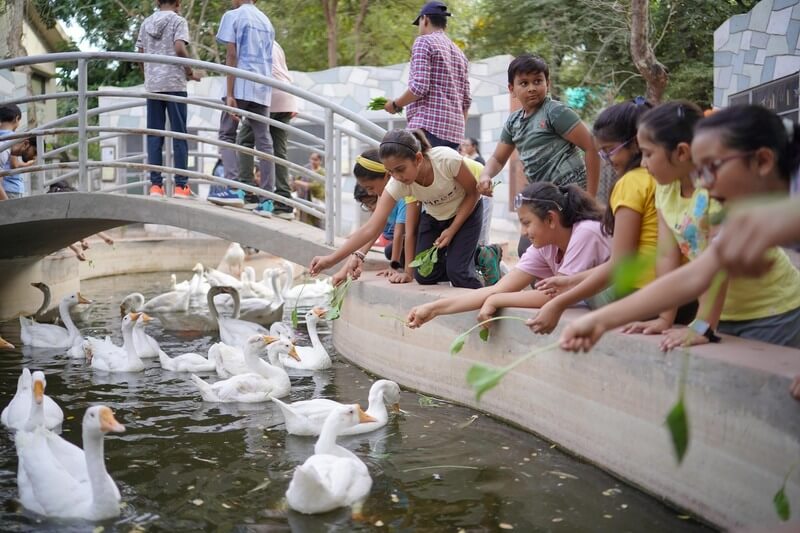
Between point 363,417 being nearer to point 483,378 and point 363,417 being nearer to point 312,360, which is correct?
point 312,360

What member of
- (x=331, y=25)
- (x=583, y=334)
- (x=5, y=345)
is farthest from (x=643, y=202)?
(x=331, y=25)

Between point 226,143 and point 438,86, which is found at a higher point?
point 438,86

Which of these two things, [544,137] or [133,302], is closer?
[544,137]

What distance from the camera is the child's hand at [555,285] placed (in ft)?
17.4

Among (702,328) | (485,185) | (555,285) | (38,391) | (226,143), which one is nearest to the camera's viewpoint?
(702,328)

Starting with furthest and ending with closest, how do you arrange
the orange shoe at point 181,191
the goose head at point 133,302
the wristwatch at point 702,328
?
the goose head at point 133,302 → the orange shoe at point 181,191 → the wristwatch at point 702,328

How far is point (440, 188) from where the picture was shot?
672 centimetres

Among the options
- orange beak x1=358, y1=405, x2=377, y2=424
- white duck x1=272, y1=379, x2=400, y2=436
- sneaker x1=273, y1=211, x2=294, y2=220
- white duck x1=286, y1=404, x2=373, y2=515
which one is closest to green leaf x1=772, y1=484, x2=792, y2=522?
white duck x1=286, y1=404, x2=373, y2=515

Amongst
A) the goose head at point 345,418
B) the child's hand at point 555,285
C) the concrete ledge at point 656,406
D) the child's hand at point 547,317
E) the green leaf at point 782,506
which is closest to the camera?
the green leaf at point 782,506

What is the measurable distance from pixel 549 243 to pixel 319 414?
5.69 ft

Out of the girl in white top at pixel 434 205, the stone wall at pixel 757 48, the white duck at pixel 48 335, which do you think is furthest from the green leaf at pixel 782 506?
the stone wall at pixel 757 48

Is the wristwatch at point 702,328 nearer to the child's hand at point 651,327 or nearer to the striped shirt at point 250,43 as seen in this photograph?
the child's hand at point 651,327

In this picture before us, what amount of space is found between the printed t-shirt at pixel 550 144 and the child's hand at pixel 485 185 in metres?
0.36

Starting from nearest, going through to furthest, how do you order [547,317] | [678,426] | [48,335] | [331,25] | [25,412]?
[678,426] < [547,317] < [25,412] < [48,335] < [331,25]
